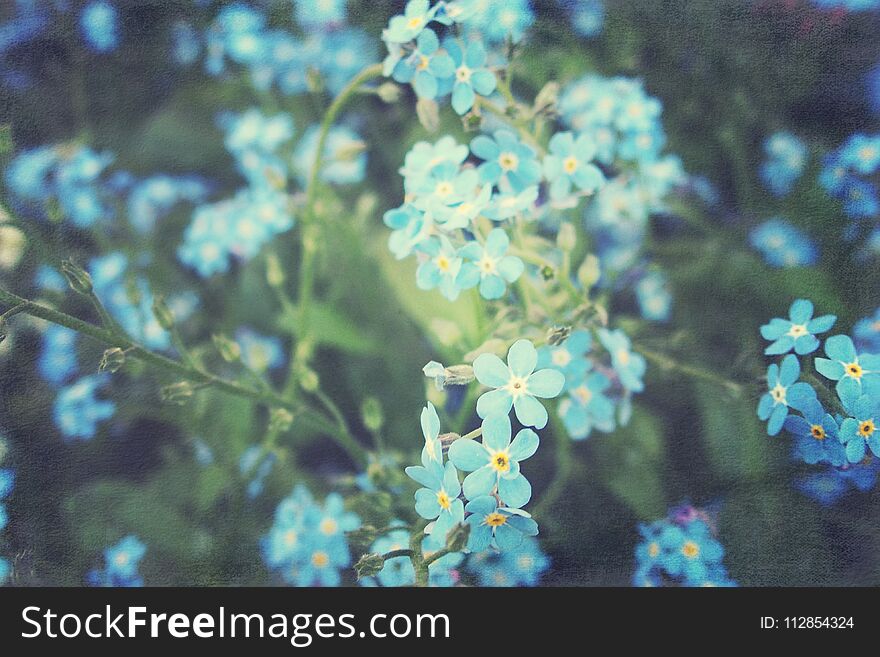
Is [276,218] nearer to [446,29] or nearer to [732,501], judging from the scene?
[446,29]

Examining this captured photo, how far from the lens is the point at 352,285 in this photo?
58.2 inches

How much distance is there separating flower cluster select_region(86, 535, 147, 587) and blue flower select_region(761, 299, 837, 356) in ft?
3.55

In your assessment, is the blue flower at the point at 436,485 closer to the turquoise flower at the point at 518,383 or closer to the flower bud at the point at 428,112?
the turquoise flower at the point at 518,383

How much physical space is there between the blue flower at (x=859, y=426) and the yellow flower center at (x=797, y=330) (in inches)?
4.8

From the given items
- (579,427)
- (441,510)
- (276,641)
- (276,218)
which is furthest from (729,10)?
(276,641)

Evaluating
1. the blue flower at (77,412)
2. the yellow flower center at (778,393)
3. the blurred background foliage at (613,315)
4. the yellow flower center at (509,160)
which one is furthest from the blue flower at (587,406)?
the blue flower at (77,412)

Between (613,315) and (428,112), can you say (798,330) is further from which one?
(428,112)

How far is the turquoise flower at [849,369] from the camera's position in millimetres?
1133

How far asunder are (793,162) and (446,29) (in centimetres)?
67

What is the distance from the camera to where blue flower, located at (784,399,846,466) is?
1141 millimetres

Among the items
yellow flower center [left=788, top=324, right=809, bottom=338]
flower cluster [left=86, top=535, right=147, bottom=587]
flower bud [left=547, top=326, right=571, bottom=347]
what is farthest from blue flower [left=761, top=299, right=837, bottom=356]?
flower cluster [left=86, top=535, right=147, bottom=587]

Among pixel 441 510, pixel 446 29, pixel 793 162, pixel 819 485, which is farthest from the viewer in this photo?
pixel 793 162

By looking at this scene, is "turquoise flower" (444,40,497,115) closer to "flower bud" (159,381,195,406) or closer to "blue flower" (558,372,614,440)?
"blue flower" (558,372,614,440)

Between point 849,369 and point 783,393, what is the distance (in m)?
0.10
